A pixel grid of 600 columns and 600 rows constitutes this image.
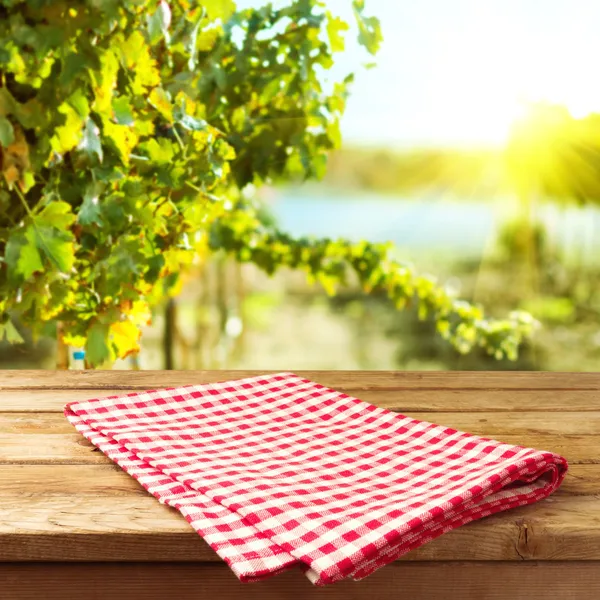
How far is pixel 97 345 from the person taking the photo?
1.42 m

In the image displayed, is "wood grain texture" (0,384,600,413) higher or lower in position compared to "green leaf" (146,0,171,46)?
lower

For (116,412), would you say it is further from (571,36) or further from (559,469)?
(571,36)

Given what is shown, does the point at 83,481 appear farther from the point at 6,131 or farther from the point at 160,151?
the point at 160,151

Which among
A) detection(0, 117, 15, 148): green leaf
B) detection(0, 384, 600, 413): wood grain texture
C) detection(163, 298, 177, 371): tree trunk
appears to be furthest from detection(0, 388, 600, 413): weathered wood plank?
detection(163, 298, 177, 371): tree trunk

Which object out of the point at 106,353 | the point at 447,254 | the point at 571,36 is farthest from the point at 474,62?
the point at 106,353

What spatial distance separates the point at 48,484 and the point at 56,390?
1.17 ft

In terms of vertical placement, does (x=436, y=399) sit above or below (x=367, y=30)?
below

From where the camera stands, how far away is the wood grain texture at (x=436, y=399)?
0.96m

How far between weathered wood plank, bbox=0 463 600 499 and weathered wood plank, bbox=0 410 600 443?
0.37ft

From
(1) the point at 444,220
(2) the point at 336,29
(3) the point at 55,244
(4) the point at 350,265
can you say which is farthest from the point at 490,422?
(1) the point at 444,220

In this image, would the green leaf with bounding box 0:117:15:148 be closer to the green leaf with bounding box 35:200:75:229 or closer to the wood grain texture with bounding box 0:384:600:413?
the green leaf with bounding box 35:200:75:229

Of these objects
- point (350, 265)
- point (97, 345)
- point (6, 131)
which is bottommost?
point (97, 345)

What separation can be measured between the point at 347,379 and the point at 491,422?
0.26 meters

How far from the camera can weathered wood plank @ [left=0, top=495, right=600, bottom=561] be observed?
593 millimetres
